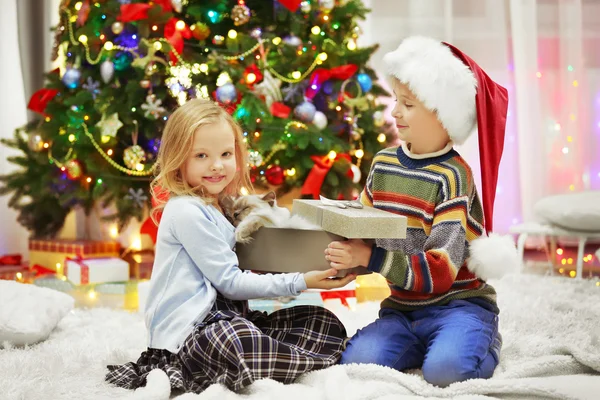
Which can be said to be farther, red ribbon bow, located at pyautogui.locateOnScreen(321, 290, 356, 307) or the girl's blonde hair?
red ribbon bow, located at pyautogui.locateOnScreen(321, 290, 356, 307)

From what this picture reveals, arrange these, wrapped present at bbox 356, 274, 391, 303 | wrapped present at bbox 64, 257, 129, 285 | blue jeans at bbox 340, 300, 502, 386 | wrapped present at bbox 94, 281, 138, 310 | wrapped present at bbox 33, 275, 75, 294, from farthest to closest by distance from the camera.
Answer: wrapped present at bbox 64, 257, 129, 285, wrapped present at bbox 33, 275, 75, 294, wrapped present at bbox 94, 281, 138, 310, wrapped present at bbox 356, 274, 391, 303, blue jeans at bbox 340, 300, 502, 386

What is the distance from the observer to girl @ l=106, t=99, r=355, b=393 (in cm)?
153

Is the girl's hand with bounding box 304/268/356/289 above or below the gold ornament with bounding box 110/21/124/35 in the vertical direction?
below

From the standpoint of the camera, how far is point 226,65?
2.91 m

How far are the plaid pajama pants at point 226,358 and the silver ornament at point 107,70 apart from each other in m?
1.57

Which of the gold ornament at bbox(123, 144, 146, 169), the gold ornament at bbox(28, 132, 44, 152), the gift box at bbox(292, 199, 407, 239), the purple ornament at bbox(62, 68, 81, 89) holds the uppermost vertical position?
the purple ornament at bbox(62, 68, 81, 89)

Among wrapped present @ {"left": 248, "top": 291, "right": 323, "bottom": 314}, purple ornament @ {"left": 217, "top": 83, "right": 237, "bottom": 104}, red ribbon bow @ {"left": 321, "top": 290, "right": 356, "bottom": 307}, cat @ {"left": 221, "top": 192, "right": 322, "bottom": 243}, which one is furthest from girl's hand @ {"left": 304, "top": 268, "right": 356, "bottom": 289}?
purple ornament @ {"left": 217, "top": 83, "right": 237, "bottom": 104}

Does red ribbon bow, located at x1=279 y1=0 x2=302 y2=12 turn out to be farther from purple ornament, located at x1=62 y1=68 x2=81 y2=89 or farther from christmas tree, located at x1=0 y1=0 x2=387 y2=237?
purple ornament, located at x1=62 y1=68 x2=81 y2=89

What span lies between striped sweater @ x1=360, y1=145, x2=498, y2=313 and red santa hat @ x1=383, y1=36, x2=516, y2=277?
0.18 feet

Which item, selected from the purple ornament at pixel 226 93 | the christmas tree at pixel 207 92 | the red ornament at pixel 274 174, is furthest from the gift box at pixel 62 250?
the purple ornament at pixel 226 93

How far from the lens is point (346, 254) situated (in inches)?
61.7

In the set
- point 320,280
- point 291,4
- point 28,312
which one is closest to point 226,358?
point 320,280

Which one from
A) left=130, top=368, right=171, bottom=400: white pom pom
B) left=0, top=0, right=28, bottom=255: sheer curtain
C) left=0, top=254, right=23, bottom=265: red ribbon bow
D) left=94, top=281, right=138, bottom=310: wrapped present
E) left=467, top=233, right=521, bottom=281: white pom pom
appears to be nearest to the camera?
left=130, top=368, right=171, bottom=400: white pom pom

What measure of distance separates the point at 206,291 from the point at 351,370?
0.37 metres
